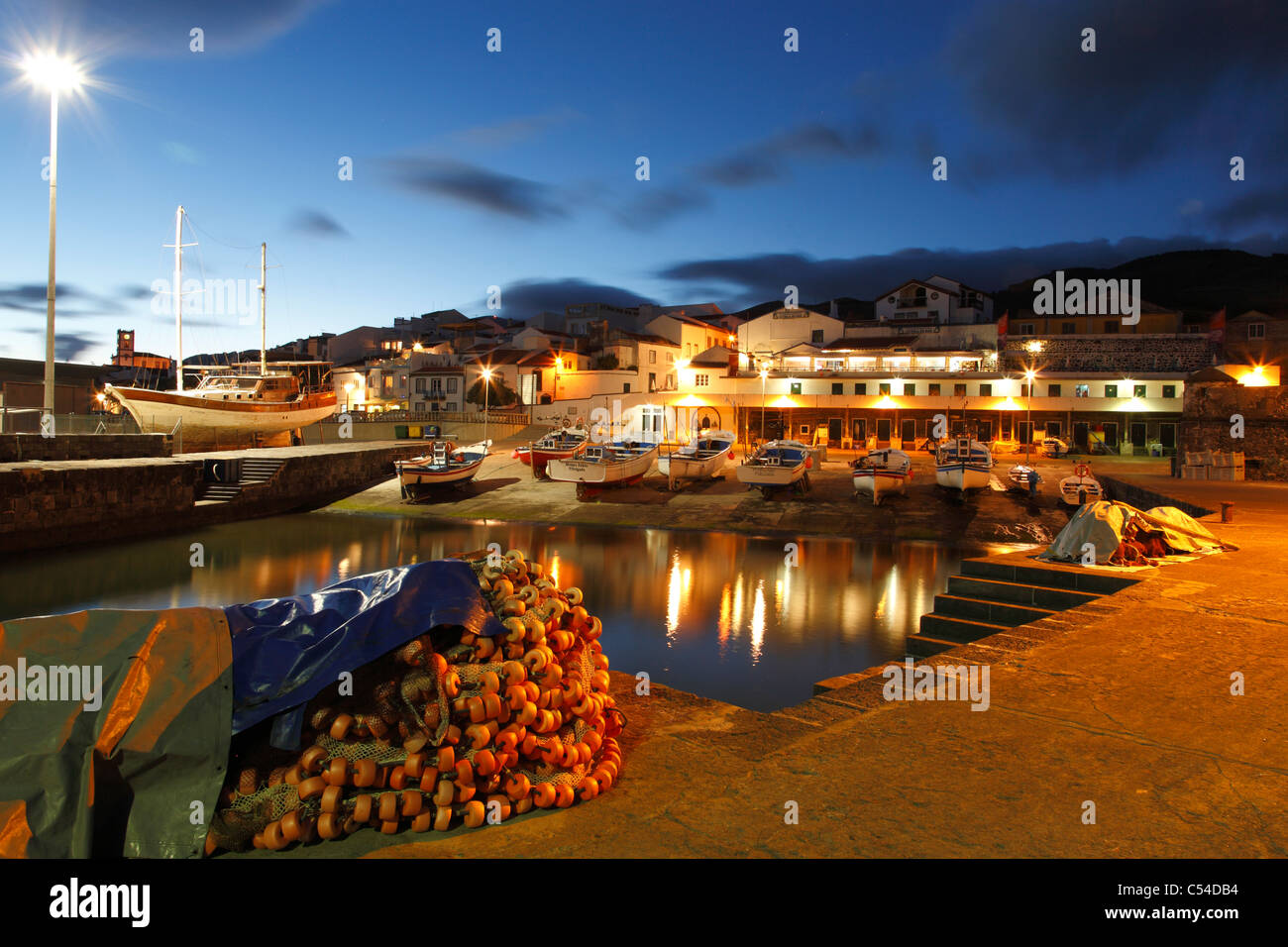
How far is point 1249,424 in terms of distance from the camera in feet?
77.9

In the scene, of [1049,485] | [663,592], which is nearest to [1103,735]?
[663,592]

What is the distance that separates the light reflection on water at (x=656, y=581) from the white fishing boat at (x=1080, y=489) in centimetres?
490

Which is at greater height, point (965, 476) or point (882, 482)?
point (965, 476)

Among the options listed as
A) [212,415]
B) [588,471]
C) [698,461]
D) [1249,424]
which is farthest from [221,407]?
[1249,424]

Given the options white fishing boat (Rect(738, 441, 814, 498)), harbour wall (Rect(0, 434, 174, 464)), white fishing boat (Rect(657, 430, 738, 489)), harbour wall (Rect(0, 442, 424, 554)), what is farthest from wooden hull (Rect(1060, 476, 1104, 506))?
harbour wall (Rect(0, 434, 174, 464))

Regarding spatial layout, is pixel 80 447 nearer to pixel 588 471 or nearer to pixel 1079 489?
pixel 588 471

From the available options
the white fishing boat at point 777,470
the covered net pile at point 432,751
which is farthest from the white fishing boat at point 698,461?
the covered net pile at point 432,751

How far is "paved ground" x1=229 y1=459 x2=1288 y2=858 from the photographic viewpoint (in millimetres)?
3447

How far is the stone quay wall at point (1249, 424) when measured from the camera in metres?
23.5

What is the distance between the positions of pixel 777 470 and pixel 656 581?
9783 millimetres

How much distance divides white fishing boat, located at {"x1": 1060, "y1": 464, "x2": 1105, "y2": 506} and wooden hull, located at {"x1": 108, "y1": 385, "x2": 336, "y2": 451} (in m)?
31.4

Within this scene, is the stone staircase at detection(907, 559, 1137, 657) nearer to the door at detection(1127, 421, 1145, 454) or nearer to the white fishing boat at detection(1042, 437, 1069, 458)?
the white fishing boat at detection(1042, 437, 1069, 458)

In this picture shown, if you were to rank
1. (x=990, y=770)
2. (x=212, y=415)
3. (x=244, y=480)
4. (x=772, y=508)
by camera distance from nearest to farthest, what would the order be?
(x=990, y=770)
(x=772, y=508)
(x=244, y=480)
(x=212, y=415)

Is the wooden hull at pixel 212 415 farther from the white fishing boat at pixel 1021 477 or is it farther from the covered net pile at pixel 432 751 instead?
the covered net pile at pixel 432 751
